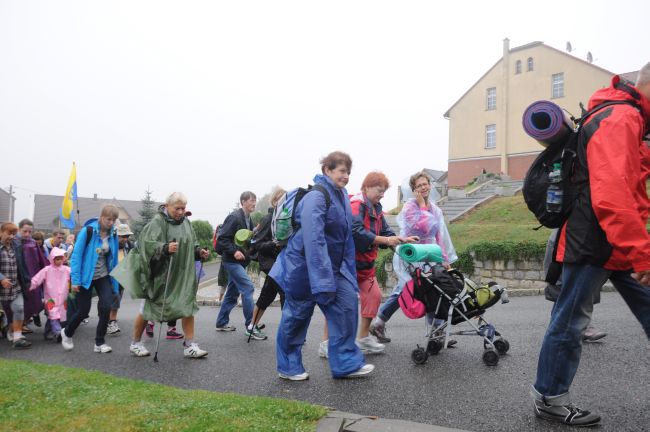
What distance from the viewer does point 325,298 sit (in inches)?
172

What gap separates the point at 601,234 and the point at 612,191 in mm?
291

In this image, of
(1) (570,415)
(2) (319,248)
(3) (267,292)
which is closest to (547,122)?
(1) (570,415)

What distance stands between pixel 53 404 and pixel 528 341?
488 cm

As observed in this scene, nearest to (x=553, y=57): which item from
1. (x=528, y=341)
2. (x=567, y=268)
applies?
(x=528, y=341)

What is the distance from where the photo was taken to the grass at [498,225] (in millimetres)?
12955

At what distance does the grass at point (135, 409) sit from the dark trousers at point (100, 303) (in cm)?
209

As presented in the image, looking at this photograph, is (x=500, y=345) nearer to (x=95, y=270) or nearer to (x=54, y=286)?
(x=95, y=270)

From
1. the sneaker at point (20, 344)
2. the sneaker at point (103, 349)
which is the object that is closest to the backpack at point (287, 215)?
the sneaker at point (103, 349)

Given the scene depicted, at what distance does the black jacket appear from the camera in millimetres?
7348

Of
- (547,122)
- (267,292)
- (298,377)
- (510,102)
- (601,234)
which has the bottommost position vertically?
(298,377)

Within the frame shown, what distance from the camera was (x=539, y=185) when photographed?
321cm

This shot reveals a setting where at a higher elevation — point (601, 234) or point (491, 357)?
point (601, 234)

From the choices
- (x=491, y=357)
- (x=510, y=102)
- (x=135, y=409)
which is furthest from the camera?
(x=510, y=102)

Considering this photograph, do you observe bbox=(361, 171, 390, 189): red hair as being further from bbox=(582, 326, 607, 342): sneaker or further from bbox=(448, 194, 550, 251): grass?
bbox=(448, 194, 550, 251): grass
